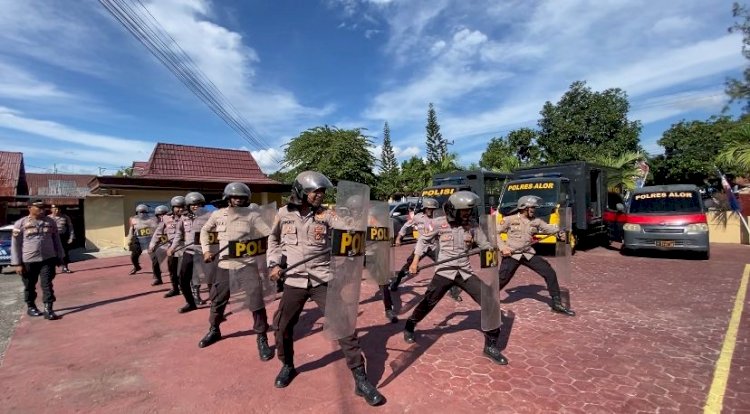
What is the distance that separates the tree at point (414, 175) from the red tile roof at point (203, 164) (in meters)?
16.9

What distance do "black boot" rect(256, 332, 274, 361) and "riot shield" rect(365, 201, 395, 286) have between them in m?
1.39

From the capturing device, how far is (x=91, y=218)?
16.0 m

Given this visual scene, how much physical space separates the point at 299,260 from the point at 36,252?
524cm

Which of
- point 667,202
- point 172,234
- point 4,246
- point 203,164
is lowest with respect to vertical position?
point 4,246

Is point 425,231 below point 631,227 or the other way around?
the other way around

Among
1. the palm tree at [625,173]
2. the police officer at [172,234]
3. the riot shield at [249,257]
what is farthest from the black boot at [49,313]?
the palm tree at [625,173]

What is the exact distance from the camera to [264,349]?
14.3 ft

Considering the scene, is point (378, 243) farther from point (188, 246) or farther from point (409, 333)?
point (188, 246)

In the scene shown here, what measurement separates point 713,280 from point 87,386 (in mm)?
10019

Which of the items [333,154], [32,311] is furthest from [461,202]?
[333,154]

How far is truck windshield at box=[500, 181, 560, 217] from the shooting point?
1077cm

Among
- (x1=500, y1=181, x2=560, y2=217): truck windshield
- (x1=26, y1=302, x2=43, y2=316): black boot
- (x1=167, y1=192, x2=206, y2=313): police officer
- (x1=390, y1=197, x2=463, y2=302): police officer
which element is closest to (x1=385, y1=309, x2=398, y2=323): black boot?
(x1=390, y1=197, x2=463, y2=302): police officer

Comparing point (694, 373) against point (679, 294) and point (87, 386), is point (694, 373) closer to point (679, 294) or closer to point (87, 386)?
point (679, 294)

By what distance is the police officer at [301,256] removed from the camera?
351 cm
